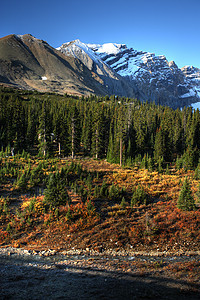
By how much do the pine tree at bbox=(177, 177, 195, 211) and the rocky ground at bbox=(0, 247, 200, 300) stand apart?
7296mm

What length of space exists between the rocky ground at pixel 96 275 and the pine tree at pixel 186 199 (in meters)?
7.30

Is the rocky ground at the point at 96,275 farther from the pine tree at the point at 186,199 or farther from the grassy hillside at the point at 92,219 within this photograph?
the pine tree at the point at 186,199

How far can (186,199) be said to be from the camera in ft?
64.3

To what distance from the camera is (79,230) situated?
16531 mm

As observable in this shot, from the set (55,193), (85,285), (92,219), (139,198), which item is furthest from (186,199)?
(85,285)

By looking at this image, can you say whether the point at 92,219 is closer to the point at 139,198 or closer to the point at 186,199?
the point at 139,198

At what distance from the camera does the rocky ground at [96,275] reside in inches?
318

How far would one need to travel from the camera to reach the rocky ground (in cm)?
809

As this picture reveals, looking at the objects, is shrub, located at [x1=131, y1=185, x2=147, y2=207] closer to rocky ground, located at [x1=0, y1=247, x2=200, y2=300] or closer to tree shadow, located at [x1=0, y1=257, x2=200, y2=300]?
rocky ground, located at [x1=0, y1=247, x2=200, y2=300]

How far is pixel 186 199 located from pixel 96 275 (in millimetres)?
13982

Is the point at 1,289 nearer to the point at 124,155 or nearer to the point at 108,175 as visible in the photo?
the point at 108,175

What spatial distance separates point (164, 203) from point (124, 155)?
23.8 meters

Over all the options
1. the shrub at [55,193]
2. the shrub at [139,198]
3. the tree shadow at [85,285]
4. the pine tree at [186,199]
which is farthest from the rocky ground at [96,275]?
the shrub at [139,198]

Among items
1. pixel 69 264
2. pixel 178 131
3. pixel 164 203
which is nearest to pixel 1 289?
pixel 69 264
